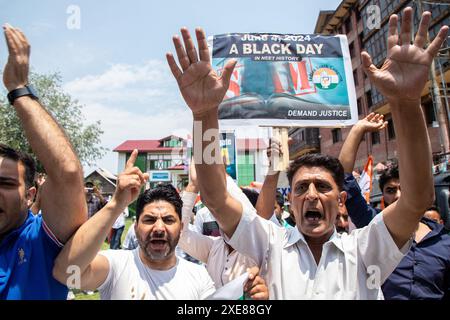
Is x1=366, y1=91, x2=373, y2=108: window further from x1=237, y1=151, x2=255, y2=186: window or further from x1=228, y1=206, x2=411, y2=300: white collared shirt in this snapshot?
x1=228, y1=206, x2=411, y2=300: white collared shirt

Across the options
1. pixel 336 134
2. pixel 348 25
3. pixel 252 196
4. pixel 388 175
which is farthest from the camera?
pixel 336 134

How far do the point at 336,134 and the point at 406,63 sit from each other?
2766 cm

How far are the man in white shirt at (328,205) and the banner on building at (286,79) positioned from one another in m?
1.92

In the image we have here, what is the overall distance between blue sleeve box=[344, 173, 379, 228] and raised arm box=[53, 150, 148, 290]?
4.66 feet

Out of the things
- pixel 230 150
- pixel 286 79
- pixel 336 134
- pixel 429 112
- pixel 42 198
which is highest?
pixel 336 134

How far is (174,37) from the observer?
5.31 ft

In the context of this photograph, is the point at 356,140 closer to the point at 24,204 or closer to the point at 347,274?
the point at 347,274

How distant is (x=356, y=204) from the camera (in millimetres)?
2480

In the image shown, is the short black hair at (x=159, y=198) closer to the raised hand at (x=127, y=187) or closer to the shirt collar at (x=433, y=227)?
the raised hand at (x=127, y=187)

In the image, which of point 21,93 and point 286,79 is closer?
point 21,93

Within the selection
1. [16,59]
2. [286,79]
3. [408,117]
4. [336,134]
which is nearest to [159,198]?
[16,59]

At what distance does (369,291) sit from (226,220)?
75cm

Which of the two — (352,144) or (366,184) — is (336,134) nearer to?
(366,184)
